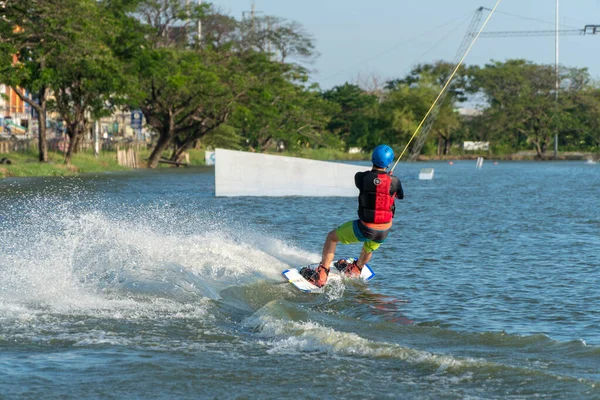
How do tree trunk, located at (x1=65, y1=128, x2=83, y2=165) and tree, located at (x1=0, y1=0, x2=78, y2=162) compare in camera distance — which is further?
tree trunk, located at (x1=65, y1=128, x2=83, y2=165)

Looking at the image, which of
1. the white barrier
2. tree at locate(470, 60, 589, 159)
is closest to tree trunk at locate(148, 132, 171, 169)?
the white barrier

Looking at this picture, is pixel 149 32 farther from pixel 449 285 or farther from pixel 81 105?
pixel 449 285

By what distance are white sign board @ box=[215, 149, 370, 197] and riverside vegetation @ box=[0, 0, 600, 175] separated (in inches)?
436

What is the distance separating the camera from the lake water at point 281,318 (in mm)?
7176

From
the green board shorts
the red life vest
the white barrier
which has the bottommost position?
the white barrier

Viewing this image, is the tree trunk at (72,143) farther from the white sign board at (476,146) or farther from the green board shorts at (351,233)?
the white sign board at (476,146)

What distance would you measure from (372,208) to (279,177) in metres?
19.9

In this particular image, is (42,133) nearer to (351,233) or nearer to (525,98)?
(351,233)

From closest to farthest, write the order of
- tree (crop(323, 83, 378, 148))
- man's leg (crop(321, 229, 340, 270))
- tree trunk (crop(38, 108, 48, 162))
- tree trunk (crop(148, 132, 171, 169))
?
1. man's leg (crop(321, 229, 340, 270))
2. tree trunk (crop(38, 108, 48, 162))
3. tree trunk (crop(148, 132, 171, 169))
4. tree (crop(323, 83, 378, 148))

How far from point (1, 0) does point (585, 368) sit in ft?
104

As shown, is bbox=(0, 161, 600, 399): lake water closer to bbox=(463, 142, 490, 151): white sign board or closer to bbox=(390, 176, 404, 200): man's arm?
bbox=(390, 176, 404, 200): man's arm

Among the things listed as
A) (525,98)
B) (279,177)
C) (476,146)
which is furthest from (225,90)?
(476,146)

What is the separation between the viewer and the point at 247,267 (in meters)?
13.0

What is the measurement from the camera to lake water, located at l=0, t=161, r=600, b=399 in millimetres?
7176
